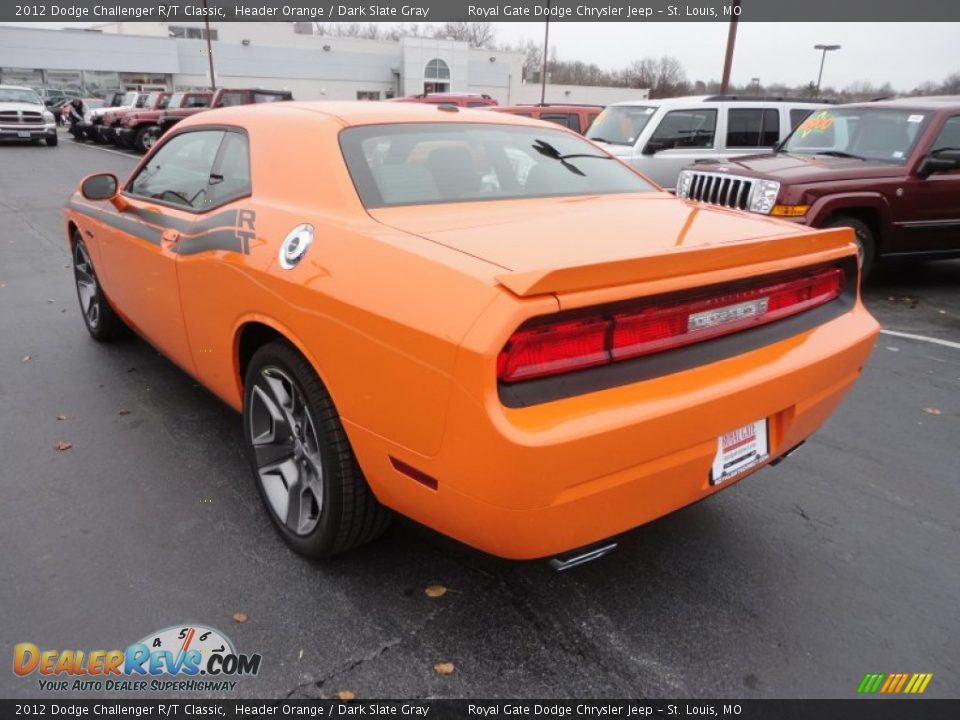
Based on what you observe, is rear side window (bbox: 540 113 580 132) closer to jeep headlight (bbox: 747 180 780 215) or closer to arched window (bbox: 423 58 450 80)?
jeep headlight (bbox: 747 180 780 215)

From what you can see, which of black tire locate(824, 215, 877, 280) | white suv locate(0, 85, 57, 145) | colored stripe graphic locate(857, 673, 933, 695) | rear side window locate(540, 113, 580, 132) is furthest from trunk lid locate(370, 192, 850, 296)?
white suv locate(0, 85, 57, 145)

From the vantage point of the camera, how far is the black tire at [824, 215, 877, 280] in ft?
21.8

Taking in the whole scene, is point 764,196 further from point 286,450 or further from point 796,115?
point 286,450

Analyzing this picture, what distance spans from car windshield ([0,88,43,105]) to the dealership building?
27464 mm

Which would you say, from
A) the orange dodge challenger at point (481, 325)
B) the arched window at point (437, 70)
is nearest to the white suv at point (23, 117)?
the orange dodge challenger at point (481, 325)

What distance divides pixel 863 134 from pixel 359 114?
6346 mm

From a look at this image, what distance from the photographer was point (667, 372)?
2.04 metres

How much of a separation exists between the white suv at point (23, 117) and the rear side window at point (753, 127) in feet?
76.9

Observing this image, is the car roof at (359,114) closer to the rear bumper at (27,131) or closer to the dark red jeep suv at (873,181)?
the dark red jeep suv at (873,181)

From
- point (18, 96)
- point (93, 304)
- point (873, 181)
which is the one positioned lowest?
point (93, 304)

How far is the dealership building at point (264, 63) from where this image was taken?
4869cm

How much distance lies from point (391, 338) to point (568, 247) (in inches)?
23.8

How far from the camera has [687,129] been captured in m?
9.57
